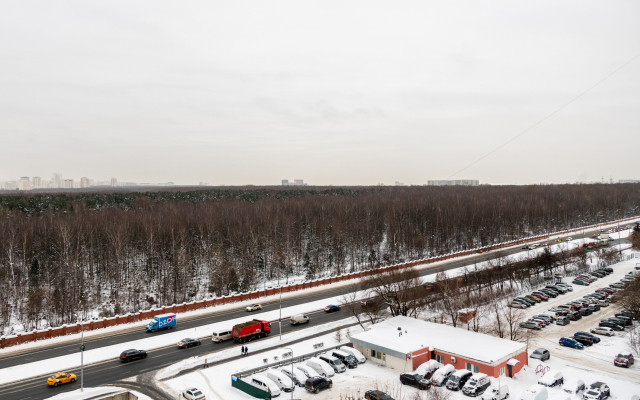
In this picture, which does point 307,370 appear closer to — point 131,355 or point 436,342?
point 436,342

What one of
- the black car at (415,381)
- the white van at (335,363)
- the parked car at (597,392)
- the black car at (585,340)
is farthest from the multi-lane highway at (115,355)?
the parked car at (597,392)

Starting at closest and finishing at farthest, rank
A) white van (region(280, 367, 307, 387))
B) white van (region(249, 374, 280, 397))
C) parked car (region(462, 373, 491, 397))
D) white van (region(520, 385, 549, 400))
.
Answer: white van (region(520, 385, 549, 400)), parked car (region(462, 373, 491, 397)), white van (region(249, 374, 280, 397)), white van (region(280, 367, 307, 387))

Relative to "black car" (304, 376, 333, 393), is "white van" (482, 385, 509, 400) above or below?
above

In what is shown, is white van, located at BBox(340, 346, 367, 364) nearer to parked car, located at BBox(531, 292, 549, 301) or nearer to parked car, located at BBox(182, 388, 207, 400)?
parked car, located at BBox(182, 388, 207, 400)

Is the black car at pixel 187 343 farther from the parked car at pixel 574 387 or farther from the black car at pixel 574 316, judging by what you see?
the black car at pixel 574 316

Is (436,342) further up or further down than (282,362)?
further up

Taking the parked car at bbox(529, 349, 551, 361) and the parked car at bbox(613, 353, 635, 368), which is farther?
the parked car at bbox(529, 349, 551, 361)

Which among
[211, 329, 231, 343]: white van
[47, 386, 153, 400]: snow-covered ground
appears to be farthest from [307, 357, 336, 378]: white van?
[47, 386, 153, 400]: snow-covered ground

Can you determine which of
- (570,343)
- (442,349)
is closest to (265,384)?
(442,349)
